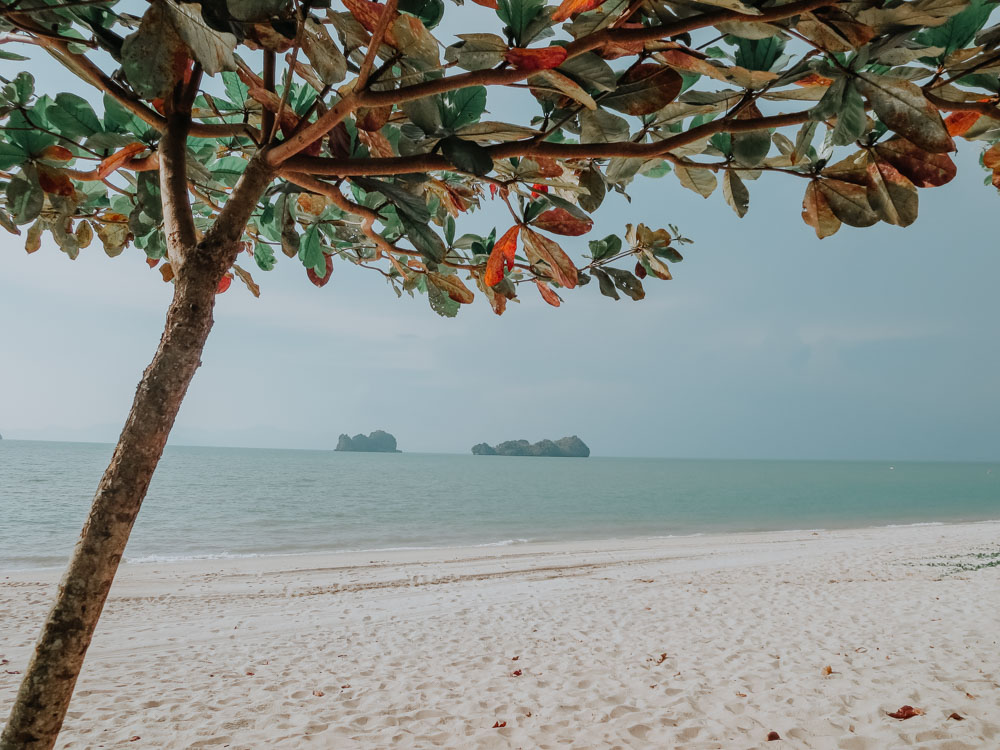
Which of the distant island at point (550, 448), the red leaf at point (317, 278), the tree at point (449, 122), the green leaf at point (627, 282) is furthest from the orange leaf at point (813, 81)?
the distant island at point (550, 448)

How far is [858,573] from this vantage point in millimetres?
8133

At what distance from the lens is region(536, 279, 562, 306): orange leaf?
4.26 feet

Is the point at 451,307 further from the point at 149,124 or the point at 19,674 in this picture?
the point at 19,674

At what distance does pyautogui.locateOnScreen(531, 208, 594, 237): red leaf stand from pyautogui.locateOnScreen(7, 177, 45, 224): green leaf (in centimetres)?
104

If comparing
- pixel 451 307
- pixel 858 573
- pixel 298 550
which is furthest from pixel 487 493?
pixel 451 307

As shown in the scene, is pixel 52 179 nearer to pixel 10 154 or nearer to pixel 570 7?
pixel 10 154

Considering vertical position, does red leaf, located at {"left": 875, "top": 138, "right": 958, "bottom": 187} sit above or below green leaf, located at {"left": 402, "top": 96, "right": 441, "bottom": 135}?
below

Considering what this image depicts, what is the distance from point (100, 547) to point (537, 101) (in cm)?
96

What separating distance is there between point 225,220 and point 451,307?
1.99 ft

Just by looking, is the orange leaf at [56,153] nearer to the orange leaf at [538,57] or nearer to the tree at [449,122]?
the tree at [449,122]

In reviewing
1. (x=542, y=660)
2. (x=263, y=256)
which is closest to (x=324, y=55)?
(x=263, y=256)

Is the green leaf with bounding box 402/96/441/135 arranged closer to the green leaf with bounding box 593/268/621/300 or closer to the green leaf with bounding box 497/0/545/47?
the green leaf with bounding box 497/0/545/47

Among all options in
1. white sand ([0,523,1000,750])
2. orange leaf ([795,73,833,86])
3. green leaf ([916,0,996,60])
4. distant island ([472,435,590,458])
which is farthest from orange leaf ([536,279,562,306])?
distant island ([472,435,590,458])

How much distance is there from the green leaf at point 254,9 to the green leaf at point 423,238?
0.38 metres
